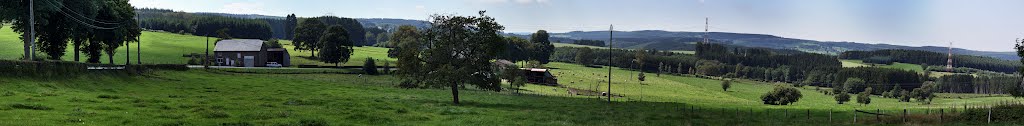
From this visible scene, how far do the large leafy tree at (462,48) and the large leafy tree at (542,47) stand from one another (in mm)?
125044

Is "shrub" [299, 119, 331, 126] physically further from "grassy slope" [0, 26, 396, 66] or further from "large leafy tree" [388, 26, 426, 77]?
"grassy slope" [0, 26, 396, 66]

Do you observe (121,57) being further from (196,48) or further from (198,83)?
(198,83)

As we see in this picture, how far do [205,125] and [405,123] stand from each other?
8.97 metres

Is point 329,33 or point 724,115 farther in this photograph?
point 329,33

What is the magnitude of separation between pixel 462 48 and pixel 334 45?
222 feet

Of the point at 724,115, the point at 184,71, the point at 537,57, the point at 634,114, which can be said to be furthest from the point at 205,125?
the point at 537,57

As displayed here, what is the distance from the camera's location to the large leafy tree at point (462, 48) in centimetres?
5294

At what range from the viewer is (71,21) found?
6256cm

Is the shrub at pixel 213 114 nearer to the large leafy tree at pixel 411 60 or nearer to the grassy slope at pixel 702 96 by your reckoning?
the large leafy tree at pixel 411 60

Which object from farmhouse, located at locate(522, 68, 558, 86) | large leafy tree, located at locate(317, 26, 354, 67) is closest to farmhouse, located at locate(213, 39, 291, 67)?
large leafy tree, located at locate(317, 26, 354, 67)

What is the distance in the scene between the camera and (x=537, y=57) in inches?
7067

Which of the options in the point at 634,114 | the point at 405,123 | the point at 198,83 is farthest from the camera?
the point at 198,83

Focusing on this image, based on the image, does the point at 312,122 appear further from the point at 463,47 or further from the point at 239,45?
the point at 239,45

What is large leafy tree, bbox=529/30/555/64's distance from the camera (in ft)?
596
